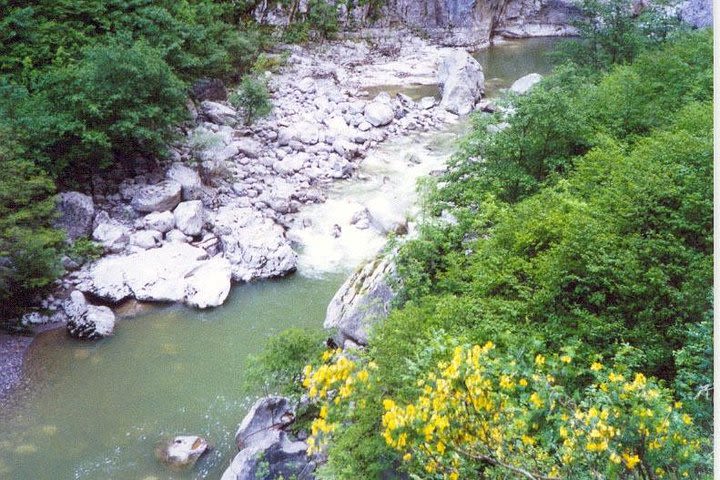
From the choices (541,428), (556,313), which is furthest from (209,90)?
(541,428)

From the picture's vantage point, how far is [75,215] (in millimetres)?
16547

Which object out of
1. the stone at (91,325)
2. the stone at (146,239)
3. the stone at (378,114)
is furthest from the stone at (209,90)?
the stone at (91,325)

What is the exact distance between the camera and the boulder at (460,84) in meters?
28.0

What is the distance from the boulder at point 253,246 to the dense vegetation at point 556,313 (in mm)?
5379

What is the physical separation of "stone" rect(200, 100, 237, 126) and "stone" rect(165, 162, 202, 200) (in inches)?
207

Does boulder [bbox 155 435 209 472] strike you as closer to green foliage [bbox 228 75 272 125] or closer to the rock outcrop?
the rock outcrop

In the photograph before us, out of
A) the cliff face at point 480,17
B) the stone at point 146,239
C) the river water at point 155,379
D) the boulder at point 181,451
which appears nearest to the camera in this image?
the boulder at point 181,451

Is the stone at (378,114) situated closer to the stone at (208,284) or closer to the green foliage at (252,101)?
the green foliage at (252,101)

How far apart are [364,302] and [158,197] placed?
9.32 m

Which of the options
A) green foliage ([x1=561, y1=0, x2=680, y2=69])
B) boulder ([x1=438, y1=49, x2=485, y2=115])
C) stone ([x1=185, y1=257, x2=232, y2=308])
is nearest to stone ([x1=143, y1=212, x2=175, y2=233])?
stone ([x1=185, y1=257, x2=232, y2=308])

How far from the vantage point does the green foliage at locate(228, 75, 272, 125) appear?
2391cm

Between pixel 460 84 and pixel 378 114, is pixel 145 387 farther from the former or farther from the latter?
pixel 460 84

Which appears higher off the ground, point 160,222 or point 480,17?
point 480,17

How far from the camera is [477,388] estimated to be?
160 inches
